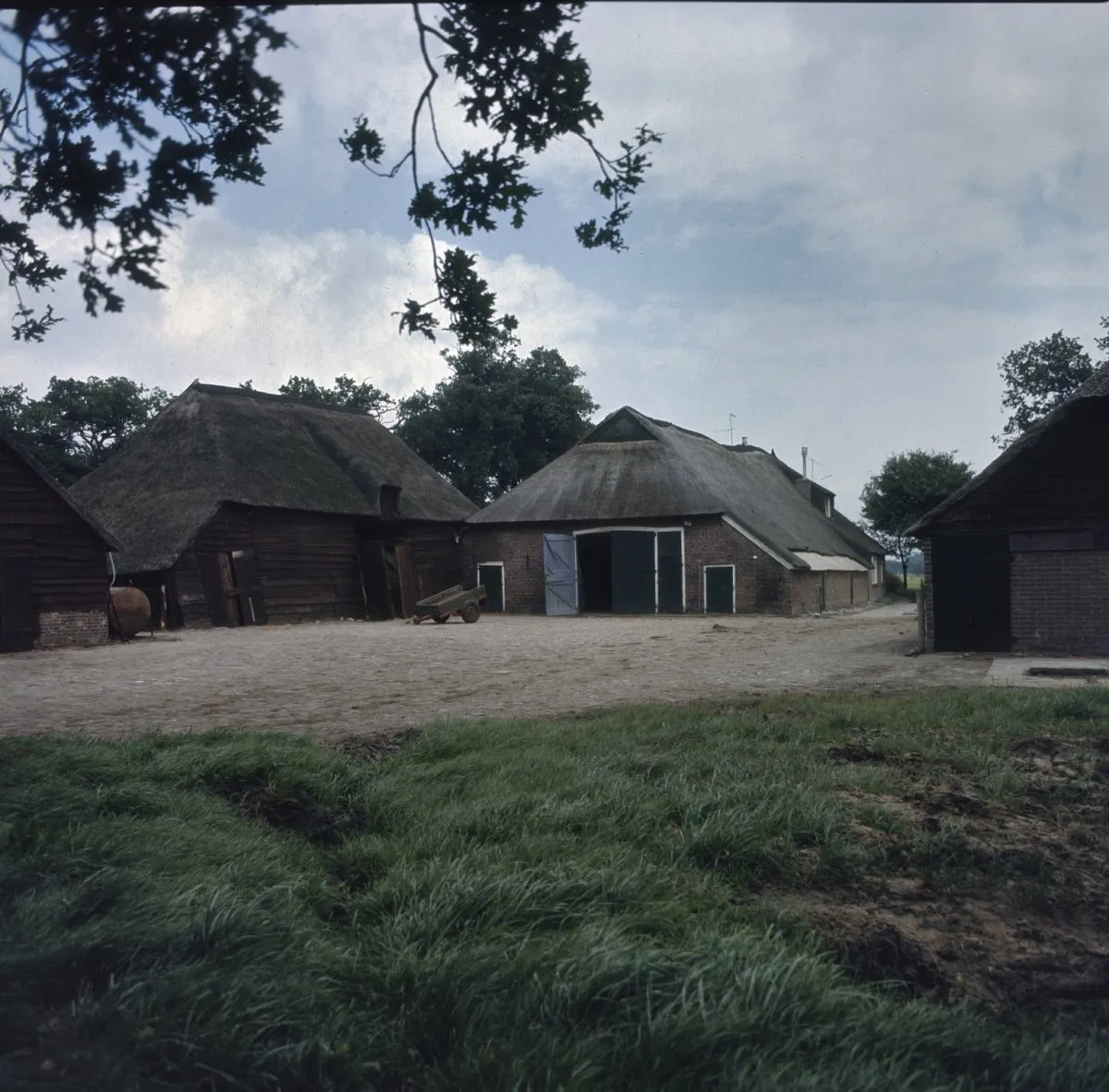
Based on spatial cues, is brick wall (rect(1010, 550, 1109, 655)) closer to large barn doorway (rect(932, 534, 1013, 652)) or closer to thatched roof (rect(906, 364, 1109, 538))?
large barn doorway (rect(932, 534, 1013, 652))

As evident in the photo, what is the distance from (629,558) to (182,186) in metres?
27.5

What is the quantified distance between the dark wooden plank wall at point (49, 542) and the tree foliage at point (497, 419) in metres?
23.7

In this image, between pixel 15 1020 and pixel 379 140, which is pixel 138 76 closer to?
pixel 379 140

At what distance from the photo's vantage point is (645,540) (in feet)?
102

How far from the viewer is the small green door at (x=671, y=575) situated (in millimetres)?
30453

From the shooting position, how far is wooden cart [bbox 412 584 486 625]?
25.6 metres

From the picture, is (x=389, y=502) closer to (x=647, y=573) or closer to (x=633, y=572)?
(x=633, y=572)

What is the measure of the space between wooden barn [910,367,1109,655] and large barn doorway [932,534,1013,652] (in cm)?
1

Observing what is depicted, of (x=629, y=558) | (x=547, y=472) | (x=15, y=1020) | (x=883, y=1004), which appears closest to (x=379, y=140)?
(x=15, y=1020)

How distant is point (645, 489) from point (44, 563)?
1820 cm

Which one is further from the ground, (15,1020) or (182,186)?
(182,186)

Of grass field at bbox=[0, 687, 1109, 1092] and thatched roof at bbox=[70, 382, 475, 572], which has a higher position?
thatched roof at bbox=[70, 382, 475, 572]

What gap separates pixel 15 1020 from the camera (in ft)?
8.12

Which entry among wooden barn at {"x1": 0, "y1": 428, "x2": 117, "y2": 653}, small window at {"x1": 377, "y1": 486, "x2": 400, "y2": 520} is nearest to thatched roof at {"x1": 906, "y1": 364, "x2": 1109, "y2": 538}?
wooden barn at {"x1": 0, "y1": 428, "x2": 117, "y2": 653}
